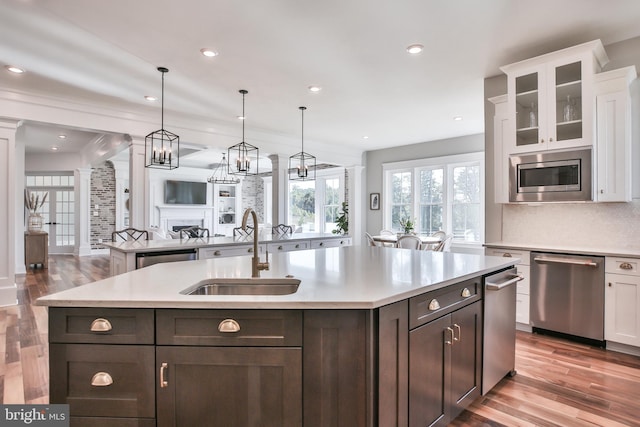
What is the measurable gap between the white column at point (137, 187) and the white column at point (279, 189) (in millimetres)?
2300

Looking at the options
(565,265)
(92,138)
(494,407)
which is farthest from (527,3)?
(92,138)

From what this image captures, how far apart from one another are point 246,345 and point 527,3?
115 inches

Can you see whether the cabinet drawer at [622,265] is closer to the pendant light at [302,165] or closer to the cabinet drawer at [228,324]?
the cabinet drawer at [228,324]

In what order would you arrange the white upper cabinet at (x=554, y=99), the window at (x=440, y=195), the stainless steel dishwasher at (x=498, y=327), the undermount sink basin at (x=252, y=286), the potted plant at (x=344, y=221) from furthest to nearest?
the potted plant at (x=344, y=221)
the window at (x=440, y=195)
the white upper cabinet at (x=554, y=99)
the stainless steel dishwasher at (x=498, y=327)
the undermount sink basin at (x=252, y=286)

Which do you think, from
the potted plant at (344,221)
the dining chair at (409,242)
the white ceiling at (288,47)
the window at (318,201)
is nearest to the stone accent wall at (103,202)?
the window at (318,201)

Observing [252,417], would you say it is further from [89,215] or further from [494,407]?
[89,215]

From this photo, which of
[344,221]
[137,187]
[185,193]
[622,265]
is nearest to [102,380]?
[622,265]

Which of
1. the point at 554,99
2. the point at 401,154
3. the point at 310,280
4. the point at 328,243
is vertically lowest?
the point at 328,243

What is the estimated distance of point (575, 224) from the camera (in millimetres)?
3488

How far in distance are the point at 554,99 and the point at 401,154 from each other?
4.72 meters

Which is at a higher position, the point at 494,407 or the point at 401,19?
the point at 401,19

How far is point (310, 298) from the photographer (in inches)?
55.1

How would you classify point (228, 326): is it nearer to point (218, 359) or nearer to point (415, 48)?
point (218, 359)

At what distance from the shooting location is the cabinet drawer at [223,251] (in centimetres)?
408
